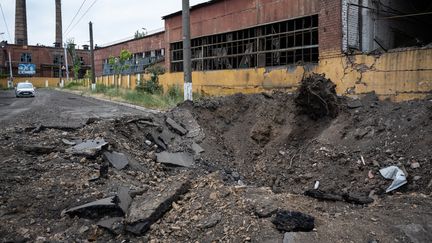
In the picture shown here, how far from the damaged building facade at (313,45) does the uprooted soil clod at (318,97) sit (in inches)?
70.5

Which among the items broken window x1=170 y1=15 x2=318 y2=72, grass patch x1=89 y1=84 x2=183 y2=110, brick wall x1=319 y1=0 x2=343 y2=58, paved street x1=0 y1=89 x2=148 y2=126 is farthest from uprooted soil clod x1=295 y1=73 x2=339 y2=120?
grass patch x1=89 y1=84 x2=183 y2=110

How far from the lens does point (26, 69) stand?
59.8 metres

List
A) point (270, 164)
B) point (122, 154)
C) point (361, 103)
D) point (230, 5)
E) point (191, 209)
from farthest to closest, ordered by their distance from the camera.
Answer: point (230, 5) < point (361, 103) < point (270, 164) < point (122, 154) < point (191, 209)

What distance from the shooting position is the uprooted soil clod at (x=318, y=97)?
10602 mm

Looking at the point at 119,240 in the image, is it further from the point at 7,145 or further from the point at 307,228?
the point at 7,145

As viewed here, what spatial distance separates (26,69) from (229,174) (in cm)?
5935

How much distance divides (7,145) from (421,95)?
33.3 feet

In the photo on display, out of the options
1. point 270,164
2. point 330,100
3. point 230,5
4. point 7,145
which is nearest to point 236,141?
point 270,164

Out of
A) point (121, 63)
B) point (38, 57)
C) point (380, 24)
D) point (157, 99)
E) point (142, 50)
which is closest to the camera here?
point (380, 24)

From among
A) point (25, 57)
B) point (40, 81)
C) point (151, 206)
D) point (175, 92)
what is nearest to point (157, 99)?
point (175, 92)

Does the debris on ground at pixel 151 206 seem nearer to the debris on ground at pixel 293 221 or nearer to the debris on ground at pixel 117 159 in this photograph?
the debris on ground at pixel 293 221

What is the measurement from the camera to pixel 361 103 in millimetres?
10766

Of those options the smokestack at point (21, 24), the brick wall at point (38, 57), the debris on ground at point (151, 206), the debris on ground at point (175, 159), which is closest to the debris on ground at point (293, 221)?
the debris on ground at point (151, 206)

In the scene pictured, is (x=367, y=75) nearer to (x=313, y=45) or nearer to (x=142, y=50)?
(x=313, y=45)
